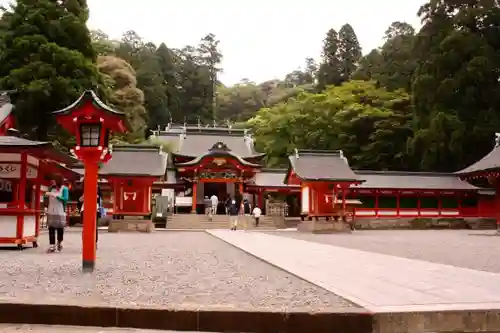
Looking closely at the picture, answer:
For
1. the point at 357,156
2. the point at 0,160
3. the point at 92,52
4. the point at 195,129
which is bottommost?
the point at 0,160

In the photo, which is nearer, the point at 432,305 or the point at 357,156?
the point at 432,305

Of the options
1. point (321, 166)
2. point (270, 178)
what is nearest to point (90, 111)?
point (321, 166)

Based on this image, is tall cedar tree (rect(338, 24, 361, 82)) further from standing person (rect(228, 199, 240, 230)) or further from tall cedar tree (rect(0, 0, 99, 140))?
tall cedar tree (rect(0, 0, 99, 140))

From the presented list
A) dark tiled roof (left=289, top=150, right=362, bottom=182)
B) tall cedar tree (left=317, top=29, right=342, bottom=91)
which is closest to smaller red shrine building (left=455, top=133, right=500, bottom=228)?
dark tiled roof (left=289, top=150, right=362, bottom=182)

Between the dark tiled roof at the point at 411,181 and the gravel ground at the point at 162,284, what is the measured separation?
24.2 metres

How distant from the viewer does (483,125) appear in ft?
113

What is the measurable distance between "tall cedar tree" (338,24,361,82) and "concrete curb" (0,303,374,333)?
176 feet

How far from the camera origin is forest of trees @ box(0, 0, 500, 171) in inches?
1152

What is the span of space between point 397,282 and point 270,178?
29118 mm

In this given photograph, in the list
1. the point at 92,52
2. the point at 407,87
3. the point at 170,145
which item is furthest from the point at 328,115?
the point at 92,52

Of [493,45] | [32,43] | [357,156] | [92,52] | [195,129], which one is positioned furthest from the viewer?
[195,129]

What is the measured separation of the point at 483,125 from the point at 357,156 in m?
10.6

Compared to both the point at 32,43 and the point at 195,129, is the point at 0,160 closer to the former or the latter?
the point at 32,43

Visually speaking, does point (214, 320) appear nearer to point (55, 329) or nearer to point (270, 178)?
point (55, 329)
